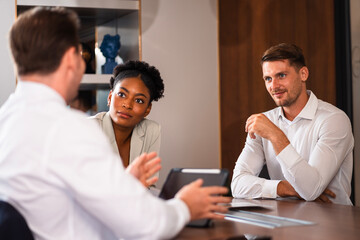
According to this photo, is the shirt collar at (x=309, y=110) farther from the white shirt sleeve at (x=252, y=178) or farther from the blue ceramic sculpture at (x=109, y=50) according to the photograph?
the blue ceramic sculpture at (x=109, y=50)

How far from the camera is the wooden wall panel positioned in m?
4.01

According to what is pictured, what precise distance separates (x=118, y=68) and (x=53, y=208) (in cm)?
192

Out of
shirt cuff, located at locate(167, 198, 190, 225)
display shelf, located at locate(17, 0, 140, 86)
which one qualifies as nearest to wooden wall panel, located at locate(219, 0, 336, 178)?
display shelf, located at locate(17, 0, 140, 86)

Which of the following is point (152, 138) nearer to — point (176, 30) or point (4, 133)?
point (176, 30)

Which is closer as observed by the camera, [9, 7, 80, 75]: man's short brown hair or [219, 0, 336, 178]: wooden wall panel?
[9, 7, 80, 75]: man's short brown hair

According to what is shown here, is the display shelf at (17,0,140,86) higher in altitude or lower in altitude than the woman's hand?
higher

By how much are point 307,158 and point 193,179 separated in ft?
4.50

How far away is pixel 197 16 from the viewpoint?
3.90 meters

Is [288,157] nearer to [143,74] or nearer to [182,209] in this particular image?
[143,74]

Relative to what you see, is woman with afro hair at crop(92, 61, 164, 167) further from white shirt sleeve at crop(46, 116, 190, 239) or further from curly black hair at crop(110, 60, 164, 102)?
white shirt sleeve at crop(46, 116, 190, 239)

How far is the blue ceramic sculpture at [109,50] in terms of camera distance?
12.6 ft

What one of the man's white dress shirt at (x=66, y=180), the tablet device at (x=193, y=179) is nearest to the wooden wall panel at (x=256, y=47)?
the tablet device at (x=193, y=179)

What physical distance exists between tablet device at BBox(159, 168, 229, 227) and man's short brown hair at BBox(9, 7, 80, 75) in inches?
22.0

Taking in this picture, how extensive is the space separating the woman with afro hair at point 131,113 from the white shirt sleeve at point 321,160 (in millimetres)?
826
